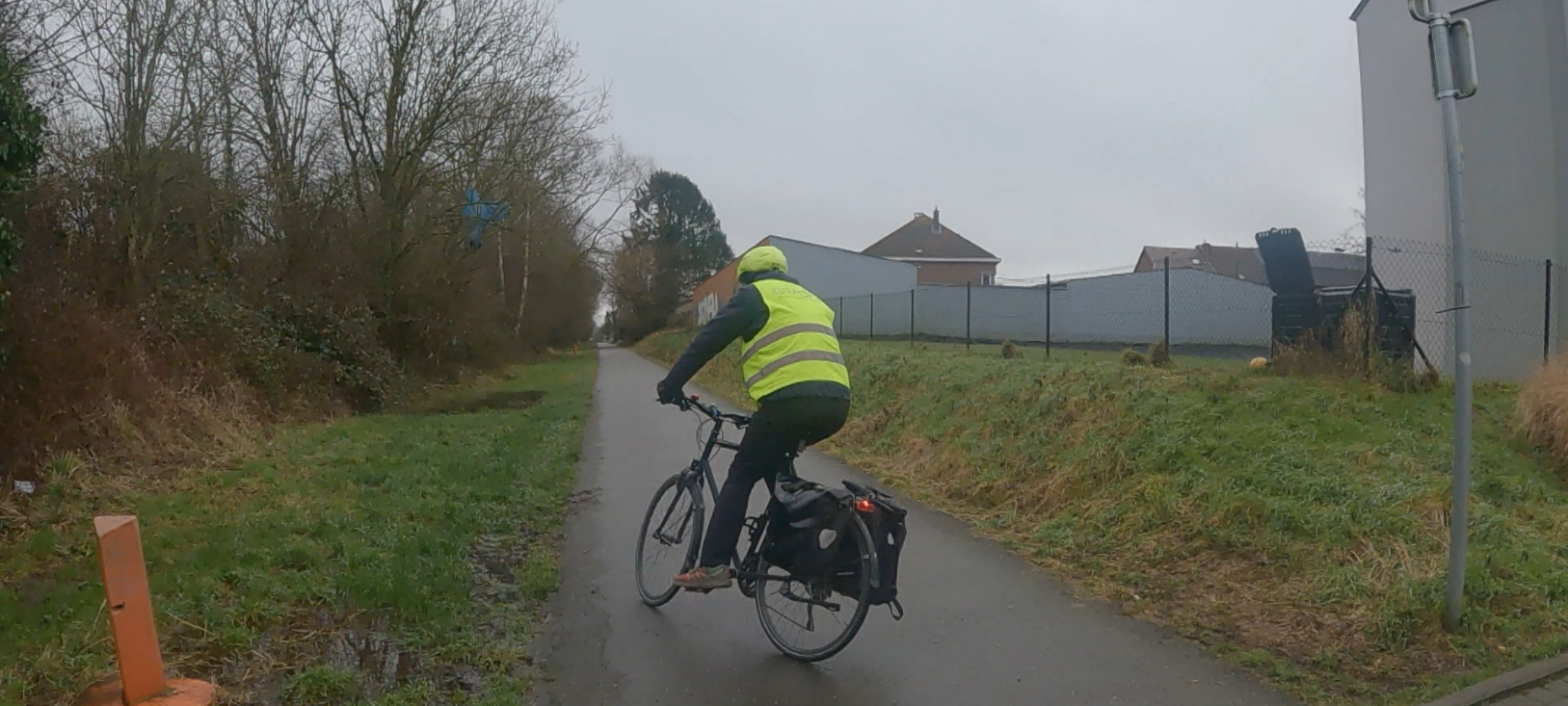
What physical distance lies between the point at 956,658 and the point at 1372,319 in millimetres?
6149

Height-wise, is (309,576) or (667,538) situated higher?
(667,538)

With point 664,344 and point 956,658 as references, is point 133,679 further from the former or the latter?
point 664,344

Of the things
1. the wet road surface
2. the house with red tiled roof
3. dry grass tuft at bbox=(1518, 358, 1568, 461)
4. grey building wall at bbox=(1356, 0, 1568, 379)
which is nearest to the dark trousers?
the wet road surface

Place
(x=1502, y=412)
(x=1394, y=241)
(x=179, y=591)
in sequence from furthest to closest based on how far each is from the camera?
(x=1394, y=241) < (x=1502, y=412) < (x=179, y=591)

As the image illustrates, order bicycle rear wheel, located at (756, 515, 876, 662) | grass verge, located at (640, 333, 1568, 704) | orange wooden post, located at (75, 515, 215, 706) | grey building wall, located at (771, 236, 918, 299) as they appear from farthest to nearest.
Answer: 1. grey building wall, located at (771, 236, 918, 299)
2. grass verge, located at (640, 333, 1568, 704)
3. bicycle rear wheel, located at (756, 515, 876, 662)
4. orange wooden post, located at (75, 515, 215, 706)

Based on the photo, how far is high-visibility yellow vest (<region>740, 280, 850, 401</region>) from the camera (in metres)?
4.41

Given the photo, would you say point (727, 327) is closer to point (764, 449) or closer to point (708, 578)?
point (764, 449)

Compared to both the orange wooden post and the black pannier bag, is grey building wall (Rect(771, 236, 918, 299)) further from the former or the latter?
the orange wooden post

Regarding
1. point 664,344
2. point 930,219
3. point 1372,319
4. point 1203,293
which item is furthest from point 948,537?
point 930,219

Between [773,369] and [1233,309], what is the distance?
1333cm

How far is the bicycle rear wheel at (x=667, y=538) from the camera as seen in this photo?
17.0 feet

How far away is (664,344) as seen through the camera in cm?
4691

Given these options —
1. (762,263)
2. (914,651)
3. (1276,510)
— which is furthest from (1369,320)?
(762,263)

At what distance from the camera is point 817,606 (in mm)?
4512
